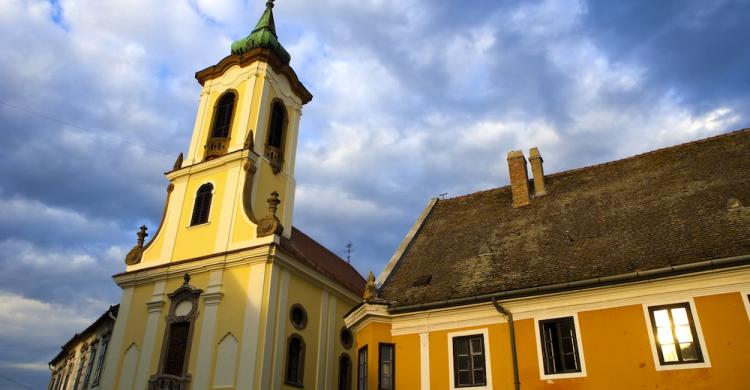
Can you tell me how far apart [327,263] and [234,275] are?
8937 millimetres

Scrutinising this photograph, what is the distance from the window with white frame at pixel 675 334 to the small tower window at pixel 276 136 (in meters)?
18.9

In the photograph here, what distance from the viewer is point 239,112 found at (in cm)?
2841

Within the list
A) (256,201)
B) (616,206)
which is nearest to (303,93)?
(256,201)

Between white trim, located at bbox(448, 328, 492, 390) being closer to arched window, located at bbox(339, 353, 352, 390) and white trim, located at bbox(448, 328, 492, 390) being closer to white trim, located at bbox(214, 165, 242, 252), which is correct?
arched window, located at bbox(339, 353, 352, 390)

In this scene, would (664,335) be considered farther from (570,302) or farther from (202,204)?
(202,204)

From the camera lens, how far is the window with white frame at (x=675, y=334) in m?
13.3

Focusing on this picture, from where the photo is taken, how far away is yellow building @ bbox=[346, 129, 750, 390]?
13.6 metres

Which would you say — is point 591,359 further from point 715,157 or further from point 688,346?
point 715,157

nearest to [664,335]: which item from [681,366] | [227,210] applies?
[681,366]

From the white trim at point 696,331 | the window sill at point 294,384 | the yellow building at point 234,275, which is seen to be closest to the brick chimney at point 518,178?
the white trim at point 696,331

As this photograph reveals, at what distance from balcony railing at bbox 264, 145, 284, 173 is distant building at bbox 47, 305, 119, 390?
1043 cm

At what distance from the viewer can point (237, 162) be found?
A: 2628cm

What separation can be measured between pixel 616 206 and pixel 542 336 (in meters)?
5.16

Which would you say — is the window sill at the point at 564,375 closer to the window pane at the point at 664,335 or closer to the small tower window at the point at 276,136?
the window pane at the point at 664,335
